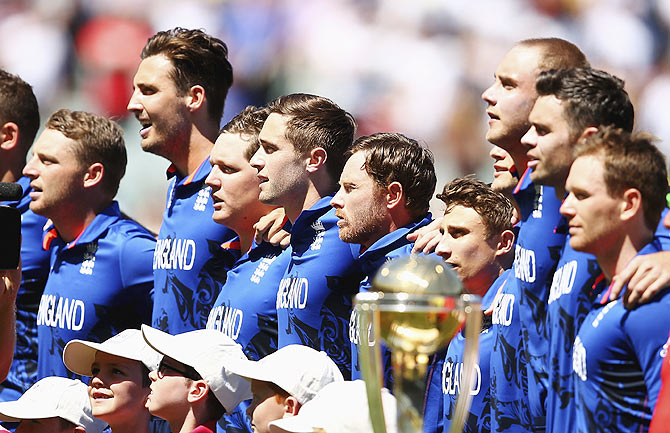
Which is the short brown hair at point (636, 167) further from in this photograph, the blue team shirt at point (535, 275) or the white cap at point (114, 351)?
the white cap at point (114, 351)

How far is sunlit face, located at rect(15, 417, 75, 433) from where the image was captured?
18.6 feet

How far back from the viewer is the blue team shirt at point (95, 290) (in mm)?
6543

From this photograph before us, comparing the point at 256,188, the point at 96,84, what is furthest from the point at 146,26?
the point at 256,188

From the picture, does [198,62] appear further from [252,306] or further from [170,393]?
[170,393]

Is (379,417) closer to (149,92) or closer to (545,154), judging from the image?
(545,154)

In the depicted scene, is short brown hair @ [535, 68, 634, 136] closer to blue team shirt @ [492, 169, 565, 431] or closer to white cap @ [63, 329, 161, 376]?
blue team shirt @ [492, 169, 565, 431]

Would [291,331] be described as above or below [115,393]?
above

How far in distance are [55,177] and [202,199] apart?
103 cm

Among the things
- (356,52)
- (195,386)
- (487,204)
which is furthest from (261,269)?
(356,52)

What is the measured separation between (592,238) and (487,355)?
4.62 ft

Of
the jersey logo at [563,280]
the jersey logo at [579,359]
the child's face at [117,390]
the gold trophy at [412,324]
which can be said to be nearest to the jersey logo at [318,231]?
the child's face at [117,390]

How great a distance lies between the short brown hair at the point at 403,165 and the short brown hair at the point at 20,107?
2.80 m

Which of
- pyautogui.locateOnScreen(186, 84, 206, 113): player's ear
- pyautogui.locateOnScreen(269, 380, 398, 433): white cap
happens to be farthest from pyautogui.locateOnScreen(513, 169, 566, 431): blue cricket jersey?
pyautogui.locateOnScreen(186, 84, 206, 113): player's ear

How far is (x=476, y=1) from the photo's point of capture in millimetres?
8336
